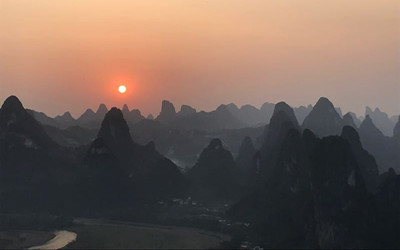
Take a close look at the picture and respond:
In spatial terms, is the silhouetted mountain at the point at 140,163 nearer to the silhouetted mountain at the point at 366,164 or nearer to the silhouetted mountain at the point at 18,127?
the silhouetted mountain at the point at 18,127

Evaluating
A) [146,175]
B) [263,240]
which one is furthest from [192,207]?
[263,240]

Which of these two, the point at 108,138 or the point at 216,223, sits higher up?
the point at 108,138

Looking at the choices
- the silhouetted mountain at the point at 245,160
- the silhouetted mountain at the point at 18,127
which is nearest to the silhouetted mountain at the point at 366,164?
the silhouetted mountain at the point at 245,160

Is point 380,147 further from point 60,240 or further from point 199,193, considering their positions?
point 60,240

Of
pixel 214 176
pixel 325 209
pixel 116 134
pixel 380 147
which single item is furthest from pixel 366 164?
pixel 116 134

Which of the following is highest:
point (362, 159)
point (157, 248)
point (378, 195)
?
point (362, 159)

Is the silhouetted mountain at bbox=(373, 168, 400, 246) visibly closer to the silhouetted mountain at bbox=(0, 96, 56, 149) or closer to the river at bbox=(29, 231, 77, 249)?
the river at bbox=(29, 231, 77, 249)

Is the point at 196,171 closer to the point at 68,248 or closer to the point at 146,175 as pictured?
the point at 146,175
